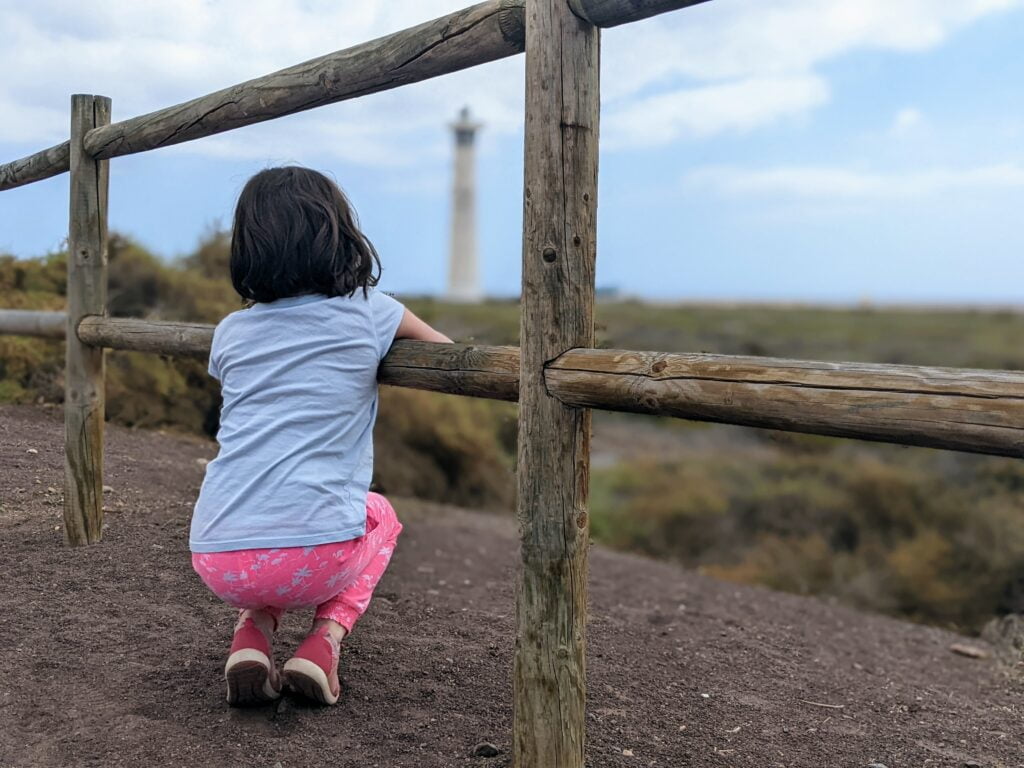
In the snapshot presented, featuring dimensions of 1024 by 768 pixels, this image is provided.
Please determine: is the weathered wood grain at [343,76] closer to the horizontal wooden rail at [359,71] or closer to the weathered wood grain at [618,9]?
the horizontal wooden rail at [359,71]

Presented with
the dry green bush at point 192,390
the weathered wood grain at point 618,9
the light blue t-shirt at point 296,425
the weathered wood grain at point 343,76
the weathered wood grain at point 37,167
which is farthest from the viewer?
the dry green bush at point 192,390

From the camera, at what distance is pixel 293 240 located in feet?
8.10

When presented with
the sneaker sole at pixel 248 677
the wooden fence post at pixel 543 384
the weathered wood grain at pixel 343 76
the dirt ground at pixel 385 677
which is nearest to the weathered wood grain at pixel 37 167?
the weathered wood grain at pixel 343 76

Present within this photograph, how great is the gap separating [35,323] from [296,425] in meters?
2.18

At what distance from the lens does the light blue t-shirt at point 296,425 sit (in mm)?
2408

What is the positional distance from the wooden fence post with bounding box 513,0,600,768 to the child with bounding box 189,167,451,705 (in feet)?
1.71

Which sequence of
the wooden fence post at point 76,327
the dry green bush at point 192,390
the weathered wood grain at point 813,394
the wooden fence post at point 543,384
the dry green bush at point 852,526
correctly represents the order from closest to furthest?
the weathered wood grain at point 813,394
the wooden fence post at point 543,384
the wooden fence post at point 76,327
the dry green bush at point 192,390
the dry green bush at point 852,526

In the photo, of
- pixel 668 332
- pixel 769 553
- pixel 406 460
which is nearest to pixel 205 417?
pixel 406 460

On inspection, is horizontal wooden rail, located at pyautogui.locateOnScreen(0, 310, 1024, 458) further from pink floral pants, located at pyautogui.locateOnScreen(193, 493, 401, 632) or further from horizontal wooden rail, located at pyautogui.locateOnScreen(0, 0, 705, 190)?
horizontal wooden rail, located at pyautogui.locateOnScreen(0, 0, 705, 190)

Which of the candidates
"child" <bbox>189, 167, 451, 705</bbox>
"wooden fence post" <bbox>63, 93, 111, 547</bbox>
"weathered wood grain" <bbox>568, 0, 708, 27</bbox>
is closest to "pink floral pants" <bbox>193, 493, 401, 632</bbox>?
"child" <bbox>189, 167, 451, 705</bbox>

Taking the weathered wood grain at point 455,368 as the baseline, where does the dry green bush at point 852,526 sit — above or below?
below

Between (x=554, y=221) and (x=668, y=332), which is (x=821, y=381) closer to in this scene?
(x=554, y=221)

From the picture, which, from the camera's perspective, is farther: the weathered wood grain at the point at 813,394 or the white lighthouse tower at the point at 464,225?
the white lighthouse tower at the point at 464,225

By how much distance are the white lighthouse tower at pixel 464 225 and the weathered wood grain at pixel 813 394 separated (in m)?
39.6
